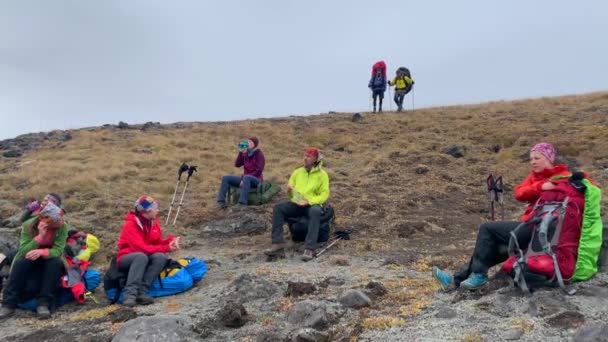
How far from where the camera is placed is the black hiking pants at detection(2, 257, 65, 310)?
320 inches

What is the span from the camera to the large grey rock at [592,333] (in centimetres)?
510

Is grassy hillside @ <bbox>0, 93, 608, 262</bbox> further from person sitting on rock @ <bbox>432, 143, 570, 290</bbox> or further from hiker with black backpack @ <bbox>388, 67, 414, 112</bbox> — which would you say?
person sitting on rock @ <bbox>432, 143, 570, 290</bbox>

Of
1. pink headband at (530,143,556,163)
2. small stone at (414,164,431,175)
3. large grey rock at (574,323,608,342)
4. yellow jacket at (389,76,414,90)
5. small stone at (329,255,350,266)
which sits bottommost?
small stone at (329,255,350,266)

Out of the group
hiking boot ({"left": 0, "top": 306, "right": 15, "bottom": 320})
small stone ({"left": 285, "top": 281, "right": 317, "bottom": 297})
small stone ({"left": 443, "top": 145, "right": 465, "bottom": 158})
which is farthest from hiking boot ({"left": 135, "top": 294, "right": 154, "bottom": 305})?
small stone ({"left": 443, "top": 145, "right": 465, "bottom": 158})

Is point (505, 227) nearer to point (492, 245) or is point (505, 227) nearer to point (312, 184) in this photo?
point (492, 245)

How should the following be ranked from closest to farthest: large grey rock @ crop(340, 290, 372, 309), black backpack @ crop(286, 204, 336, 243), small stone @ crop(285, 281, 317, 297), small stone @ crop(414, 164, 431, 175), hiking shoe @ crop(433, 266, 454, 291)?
large grey rock @ crop(340, 290, 372, 309)
hiking shoe @ crop(433, 266, 454, 291)
small stone @ crop(285, 281, 317, 297)
black backpack @ crop(286, 204, 336, 243)
small stone @ crop(414, 164, 431, 175)

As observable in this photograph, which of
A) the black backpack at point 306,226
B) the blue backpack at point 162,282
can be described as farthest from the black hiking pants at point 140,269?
the black backpack at point 306,226

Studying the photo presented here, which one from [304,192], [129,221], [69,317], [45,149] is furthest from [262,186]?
[45,149]

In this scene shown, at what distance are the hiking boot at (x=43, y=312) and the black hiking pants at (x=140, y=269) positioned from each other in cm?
103

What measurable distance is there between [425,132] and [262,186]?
12.0 meters

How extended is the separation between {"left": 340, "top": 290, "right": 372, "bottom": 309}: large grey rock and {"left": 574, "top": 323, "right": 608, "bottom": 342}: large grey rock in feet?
8.11

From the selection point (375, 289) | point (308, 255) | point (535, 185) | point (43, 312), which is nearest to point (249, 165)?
point (308, 255)

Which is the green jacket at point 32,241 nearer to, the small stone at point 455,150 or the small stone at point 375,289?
the small stone at point 375,289

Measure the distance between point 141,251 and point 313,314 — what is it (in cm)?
314
